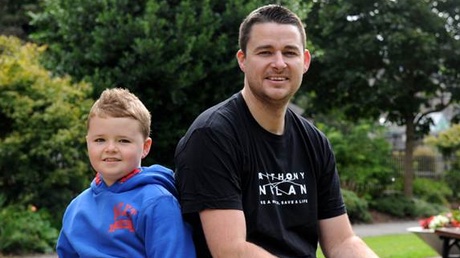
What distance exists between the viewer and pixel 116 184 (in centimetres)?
A: 274

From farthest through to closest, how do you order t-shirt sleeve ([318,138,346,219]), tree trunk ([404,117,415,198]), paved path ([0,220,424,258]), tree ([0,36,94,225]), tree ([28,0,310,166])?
tree trunk ([404,117,415,198])
paved path ([0,220,424,258])
tree ([0,36,94,225])
tree ([28,0,310,166])
t-shirt sleeve ([318,138,346,219])

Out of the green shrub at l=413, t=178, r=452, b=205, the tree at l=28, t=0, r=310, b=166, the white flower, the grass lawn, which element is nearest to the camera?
the white flower

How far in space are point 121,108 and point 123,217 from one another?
37cm

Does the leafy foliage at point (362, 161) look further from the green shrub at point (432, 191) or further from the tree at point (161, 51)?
the tree at point (161, 51)

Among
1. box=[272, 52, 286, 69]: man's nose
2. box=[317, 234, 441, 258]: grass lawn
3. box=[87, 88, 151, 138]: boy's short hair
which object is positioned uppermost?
box=[272, 52, 286, 69]: man's nose

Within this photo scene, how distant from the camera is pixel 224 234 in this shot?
2.64 m

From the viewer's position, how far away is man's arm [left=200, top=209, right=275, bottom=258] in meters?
2.64

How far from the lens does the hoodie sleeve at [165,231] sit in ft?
8.41

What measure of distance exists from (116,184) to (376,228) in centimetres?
1424

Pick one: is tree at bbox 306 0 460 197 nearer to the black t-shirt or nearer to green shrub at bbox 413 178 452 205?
green shrub at bbox 413 178 452 205

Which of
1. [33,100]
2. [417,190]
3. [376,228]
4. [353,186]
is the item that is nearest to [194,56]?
[33,100]

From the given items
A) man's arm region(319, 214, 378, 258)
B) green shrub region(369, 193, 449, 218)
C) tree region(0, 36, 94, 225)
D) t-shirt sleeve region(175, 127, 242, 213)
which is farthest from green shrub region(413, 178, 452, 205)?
t-shirt sleeve region(175, 127, 242, 213)

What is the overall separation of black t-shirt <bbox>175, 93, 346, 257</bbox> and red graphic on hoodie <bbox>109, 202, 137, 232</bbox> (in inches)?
7.2

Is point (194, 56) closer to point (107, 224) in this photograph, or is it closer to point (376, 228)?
point (376, 228)
